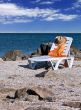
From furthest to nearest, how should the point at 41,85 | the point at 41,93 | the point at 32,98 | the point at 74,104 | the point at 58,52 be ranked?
the point at 58,52 → the point at 41,85 → the point at 41,93 → the point at 32,98 → the point at 74,104

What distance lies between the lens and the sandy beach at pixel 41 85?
9867 millimetres

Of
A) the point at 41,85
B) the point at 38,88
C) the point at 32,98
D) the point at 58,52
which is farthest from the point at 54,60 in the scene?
the point at 32,98

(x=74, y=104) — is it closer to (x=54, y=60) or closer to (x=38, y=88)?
(x=38, y=88)

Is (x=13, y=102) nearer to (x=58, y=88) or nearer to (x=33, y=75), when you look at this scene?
(x=58, y=88)

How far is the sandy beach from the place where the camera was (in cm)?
987

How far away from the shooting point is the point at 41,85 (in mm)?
12711

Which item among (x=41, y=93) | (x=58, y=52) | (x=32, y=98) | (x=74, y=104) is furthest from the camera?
(x=58, y=52)

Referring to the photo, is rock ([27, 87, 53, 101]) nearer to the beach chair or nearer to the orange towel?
the beach chair

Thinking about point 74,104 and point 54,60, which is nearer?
point 74,104

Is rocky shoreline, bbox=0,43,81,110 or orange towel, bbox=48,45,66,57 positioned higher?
orange towel, bbox=48,45,66,57

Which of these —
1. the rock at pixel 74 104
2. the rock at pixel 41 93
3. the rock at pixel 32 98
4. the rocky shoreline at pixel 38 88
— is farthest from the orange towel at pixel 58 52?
the rock at pixel 74 104

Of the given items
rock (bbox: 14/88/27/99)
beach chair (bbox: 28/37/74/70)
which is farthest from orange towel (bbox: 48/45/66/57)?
rock (bbox: 14/88/27/99)

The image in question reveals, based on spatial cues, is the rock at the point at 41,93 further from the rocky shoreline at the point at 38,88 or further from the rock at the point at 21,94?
the rock at the point at 21,94

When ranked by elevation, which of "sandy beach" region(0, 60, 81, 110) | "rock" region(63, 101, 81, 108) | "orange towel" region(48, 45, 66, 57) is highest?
"orange towel" region(48, 45, 66, 57)
